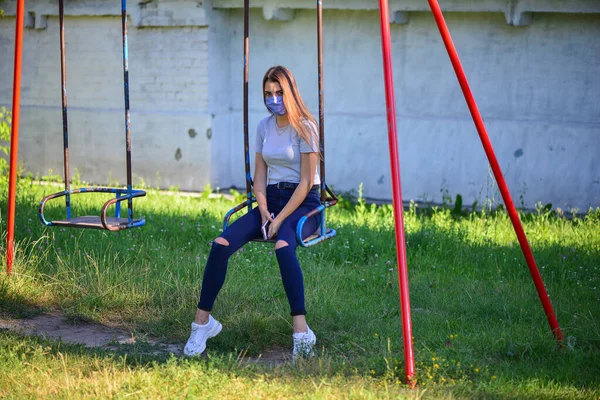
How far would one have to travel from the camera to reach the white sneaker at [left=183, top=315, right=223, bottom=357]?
460 cm

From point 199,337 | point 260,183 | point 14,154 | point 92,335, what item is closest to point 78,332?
point 92,335

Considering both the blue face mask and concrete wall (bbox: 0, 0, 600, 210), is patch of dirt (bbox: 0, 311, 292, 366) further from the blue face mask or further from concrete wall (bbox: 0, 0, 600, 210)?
concrete wall (bbox: 0, 0, 600, 210)

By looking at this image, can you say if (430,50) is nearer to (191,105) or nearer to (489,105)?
(489,105)

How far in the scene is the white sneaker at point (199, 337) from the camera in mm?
4598

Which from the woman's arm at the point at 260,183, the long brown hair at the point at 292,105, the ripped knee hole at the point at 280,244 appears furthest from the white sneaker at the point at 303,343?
the long brown hair at the point at 292,105

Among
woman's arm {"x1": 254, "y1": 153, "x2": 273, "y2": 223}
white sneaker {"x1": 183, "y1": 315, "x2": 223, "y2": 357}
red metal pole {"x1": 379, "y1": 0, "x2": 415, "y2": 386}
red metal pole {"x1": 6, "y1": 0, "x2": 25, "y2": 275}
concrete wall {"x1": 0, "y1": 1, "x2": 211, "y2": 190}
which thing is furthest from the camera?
concrete wall {"x1": 0, "y1": 1, "x2": 211, "y2": 190}

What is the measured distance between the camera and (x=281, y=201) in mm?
4969

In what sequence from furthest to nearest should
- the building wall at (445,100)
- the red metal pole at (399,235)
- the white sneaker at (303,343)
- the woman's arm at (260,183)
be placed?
the building wall at (445,100)
the woman's arm at (260,183)
the white sneaker at (303,343)
the red metal pole at (399,235)

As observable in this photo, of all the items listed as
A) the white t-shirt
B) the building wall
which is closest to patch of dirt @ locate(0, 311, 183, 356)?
the white t-shirt

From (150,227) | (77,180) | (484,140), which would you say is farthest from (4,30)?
(484,140)

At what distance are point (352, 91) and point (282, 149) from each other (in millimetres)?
5685

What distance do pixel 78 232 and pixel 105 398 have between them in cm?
348

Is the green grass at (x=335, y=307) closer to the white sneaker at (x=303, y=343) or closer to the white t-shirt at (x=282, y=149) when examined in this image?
the white sneaker at (x=303, y=343)

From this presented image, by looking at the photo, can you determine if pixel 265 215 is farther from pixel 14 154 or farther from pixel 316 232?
pixel 14 154
